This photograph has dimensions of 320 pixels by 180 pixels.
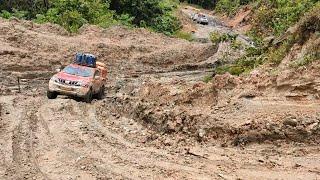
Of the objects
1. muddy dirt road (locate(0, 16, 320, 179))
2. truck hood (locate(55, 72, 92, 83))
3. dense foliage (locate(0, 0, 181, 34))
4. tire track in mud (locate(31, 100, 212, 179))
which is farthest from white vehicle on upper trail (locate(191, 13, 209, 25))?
tire track in mud (locate(31, 100, 212, 179))

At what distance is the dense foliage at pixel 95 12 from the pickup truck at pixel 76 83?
15.3 meters

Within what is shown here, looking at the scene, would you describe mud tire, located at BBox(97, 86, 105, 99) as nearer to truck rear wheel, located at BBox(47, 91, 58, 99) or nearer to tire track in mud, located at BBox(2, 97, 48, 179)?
truck rear wheel, located at BBox(47, 91, 58, 99)

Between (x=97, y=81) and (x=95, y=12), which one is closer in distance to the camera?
(x=97, y=81)

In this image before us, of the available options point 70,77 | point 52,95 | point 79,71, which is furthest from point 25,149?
point 79,71

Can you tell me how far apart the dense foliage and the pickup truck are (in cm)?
1527

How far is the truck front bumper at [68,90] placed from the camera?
2093 centimetres

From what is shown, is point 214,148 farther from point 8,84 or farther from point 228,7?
point 228,7

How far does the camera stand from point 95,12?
1663 inches

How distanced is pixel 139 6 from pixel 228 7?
134 ft

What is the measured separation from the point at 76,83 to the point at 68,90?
1.37 feet

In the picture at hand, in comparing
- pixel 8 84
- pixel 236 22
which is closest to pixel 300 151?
pixel 8 84

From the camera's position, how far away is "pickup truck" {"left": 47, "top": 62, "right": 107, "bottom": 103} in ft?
68.8

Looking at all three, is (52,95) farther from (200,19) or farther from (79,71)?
(200,19)

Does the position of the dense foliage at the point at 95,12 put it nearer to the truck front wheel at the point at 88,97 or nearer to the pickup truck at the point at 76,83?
the pickup truck at the point at 76,83
